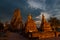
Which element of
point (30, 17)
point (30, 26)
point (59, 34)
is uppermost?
point (30, 17)

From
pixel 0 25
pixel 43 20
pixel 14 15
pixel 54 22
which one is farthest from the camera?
pixel 14 15

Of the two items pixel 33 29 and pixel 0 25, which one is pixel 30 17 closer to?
pixel 33 29

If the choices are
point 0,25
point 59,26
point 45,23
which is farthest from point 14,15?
point 45,23

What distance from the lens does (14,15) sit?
72000 millimetres

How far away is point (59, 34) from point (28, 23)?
8.81 meters

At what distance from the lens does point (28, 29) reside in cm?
2970

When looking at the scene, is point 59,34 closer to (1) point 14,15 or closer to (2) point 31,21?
(2) point 31,21

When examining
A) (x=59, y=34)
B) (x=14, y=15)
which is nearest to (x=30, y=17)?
(x=59, y=34)

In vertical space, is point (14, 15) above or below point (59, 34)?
above

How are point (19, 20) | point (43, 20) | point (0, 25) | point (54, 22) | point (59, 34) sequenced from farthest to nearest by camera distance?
point (19, 20) < point (54, 22) < point (0, 25) < point (43, 20) < point (59, 34)

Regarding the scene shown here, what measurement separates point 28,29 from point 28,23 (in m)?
1.75

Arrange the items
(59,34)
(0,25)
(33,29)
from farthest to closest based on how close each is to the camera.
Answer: (0,25) < (59,34) < (33,29)

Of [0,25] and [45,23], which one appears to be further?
[0,25]

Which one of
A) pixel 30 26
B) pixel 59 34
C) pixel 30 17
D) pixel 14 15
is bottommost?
pixel 59 34
